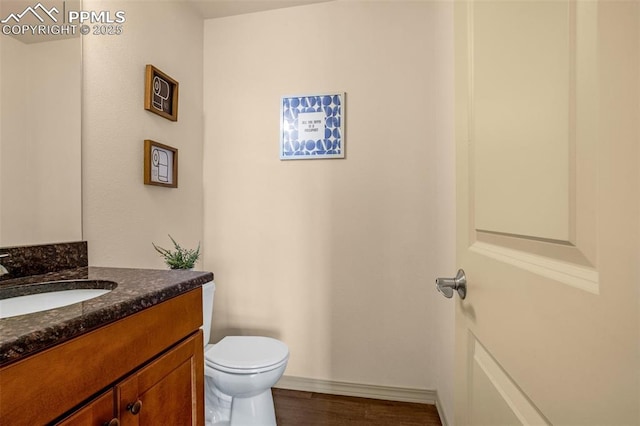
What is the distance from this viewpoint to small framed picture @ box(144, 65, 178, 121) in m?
1.56

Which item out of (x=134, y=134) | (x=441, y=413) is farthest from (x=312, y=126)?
(x=441, y=413)

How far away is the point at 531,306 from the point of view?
1.51 feet

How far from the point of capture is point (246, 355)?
1.45m

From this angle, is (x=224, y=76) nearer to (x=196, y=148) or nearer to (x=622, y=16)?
(x=196, y=148)

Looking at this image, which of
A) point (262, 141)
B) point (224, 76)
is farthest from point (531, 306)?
point (224, 76)

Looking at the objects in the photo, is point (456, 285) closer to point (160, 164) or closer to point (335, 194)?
point (335, 194)

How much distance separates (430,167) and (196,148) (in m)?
1.52

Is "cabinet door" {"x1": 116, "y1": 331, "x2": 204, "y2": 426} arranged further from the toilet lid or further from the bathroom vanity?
the toilet lid

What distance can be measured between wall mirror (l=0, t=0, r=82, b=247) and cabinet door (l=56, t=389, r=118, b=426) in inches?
29.1

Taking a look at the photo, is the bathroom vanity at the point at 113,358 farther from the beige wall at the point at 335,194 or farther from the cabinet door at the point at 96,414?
the beige wall at the point at 335,194

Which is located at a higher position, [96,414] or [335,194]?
[335,194]

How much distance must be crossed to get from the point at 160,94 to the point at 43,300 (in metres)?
1.23

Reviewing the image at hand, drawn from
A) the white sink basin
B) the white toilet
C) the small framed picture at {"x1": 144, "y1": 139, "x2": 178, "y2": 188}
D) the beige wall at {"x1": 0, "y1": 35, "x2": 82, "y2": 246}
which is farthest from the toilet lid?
the small framed picture at {"x1": 144, "y1": 139, "x2": 178, "y2": 188}

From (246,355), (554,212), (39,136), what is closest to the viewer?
(554,212)
